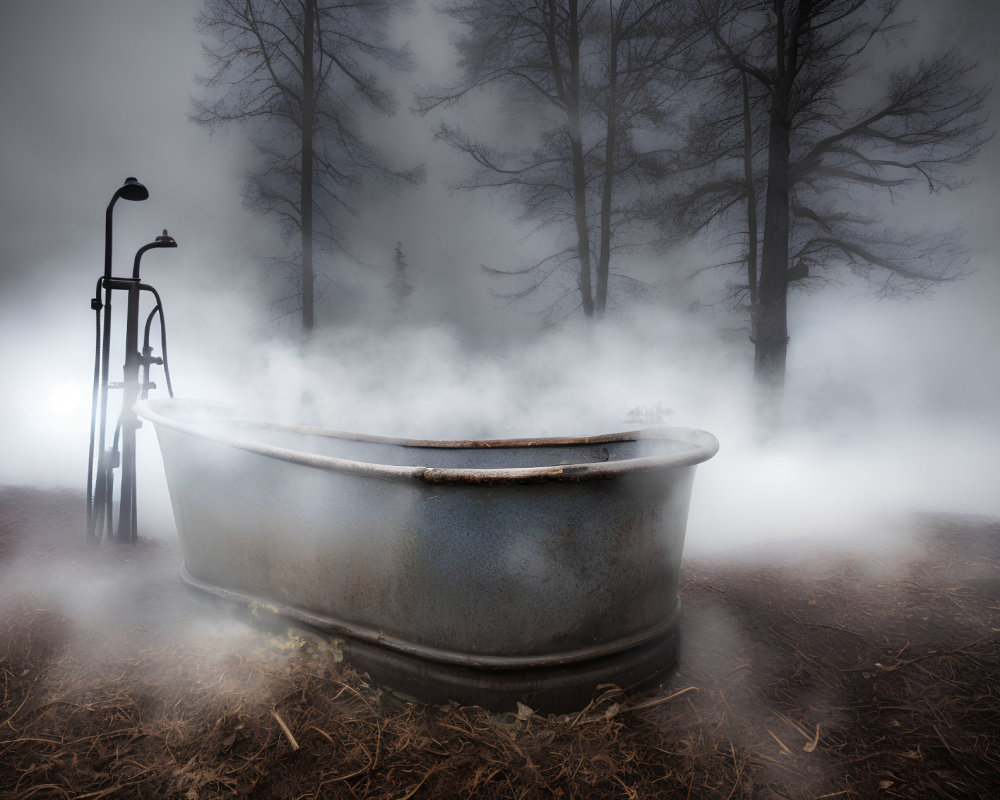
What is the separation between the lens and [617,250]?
6457mm

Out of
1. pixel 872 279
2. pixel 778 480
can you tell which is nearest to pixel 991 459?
pixel 872 279

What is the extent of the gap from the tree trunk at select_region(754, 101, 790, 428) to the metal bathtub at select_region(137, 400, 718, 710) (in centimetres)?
364

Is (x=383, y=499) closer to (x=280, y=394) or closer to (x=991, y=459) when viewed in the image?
(x=280, y=394)

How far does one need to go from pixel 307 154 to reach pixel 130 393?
416 centimetres

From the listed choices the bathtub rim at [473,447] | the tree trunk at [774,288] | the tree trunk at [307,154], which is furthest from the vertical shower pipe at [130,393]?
the tree trunk at [774,288]

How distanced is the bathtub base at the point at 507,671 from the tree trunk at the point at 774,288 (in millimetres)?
3949

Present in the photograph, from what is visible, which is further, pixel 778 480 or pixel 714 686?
pixel 778 480

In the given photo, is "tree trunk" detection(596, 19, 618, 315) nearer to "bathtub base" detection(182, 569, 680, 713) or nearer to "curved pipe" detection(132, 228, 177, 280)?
"curved pipe" detection(132, 228, 177, 280)

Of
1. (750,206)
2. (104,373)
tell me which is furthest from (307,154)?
(750,206)

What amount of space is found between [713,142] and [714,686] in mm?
5700

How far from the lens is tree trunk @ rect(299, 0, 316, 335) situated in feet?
19.8

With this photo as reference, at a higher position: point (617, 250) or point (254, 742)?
point (617, 250)

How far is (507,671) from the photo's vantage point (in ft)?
5.65

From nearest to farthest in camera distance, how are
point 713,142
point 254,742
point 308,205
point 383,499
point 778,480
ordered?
point 254,742
point 383,499
point 778,480
point 713,142
point 308,205
